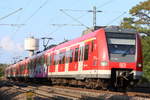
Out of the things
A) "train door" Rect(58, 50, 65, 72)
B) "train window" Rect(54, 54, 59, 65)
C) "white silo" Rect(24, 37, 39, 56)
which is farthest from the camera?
"white silo" Rect(24, 37, 39, 56)

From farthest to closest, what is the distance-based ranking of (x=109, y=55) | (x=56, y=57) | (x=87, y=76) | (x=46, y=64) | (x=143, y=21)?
(x=143, y=21), (x=46, y=64), (x=56, y=57), (x=87, y=76), (x=109, y=55)

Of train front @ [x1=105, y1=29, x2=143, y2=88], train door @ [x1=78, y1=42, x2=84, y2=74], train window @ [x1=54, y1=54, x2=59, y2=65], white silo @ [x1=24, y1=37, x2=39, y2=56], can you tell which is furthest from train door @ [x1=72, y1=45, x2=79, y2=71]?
white silo @ [x1=24, y1=37, x2=39, y2=56]

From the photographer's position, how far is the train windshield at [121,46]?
656 inches

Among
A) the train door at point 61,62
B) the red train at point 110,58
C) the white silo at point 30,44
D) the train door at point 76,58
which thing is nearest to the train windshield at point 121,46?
the red train at point 110,58

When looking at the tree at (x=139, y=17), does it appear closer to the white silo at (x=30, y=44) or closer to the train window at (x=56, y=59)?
the train window at (x=56, y=59)

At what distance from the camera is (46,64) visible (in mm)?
29016

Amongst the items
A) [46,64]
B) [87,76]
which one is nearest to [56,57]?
[46,64]

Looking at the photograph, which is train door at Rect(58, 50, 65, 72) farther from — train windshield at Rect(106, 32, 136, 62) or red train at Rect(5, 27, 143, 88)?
train windshield at Rect(106, 32, 136, 62)

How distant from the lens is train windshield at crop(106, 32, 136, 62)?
54.6ft

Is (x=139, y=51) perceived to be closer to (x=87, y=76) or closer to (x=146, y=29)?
(x=87, y=76)

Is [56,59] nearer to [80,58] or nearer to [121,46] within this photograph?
[80,58]

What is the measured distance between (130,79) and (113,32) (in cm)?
242

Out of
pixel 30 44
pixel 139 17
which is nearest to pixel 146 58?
pixel 139 17

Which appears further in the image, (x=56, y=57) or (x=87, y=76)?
(x=56, y=57)
